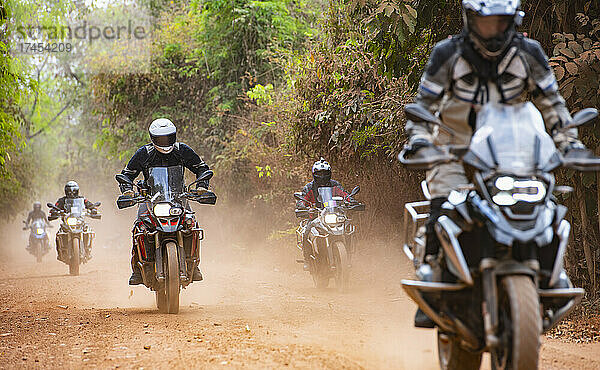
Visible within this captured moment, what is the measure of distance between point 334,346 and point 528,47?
330 cm

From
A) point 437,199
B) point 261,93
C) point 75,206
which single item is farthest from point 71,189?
point 437,199

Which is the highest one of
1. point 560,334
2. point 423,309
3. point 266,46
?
point 266,46

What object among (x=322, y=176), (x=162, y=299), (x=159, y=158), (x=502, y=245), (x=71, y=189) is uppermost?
(x=71, y=189)

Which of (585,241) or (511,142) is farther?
(585,241)

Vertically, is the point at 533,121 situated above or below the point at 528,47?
below

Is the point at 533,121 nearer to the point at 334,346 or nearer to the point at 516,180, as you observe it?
the point at 516,180

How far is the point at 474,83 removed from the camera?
4.96 meters

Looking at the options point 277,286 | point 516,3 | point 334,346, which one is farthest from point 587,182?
point 277,286

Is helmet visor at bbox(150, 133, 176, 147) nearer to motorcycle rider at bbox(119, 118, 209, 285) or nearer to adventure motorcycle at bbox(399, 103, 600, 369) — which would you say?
motorcycle rider at bbox(119, 118, 209, 285)

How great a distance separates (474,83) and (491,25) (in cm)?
41

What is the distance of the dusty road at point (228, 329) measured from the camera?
6.30 metres

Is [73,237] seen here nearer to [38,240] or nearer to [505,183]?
[38,240]

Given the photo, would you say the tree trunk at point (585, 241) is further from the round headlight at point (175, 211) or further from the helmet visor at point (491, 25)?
the round headlight at point (175, 211)

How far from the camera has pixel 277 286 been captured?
14.6 metres
